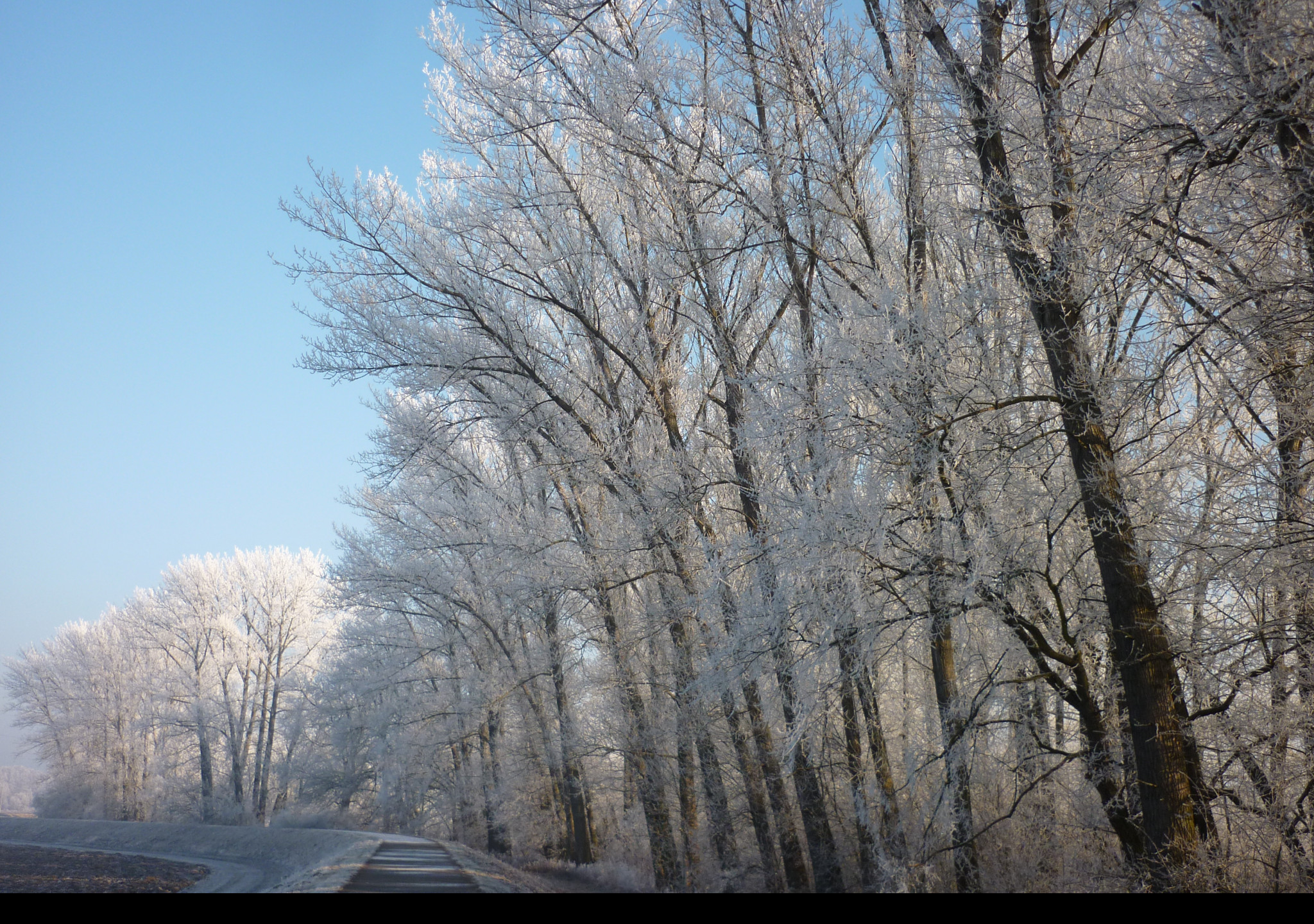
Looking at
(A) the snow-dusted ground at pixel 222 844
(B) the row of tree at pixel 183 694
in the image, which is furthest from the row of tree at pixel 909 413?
(B) the row of tree at pixel 183 694

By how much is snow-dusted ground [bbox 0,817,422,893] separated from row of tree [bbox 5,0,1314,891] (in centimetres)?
951

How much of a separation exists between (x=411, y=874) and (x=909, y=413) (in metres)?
11.2

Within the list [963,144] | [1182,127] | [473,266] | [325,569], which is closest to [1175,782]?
[1182,127]

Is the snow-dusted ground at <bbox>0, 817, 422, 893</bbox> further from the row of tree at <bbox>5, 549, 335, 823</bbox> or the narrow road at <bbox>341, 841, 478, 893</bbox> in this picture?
the row of tree at <bbox>5, 549, 335, 823</bbox>

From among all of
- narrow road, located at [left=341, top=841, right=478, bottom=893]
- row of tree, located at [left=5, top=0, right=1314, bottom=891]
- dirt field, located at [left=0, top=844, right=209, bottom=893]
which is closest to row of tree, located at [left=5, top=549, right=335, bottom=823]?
dirt field, located at [left=0, top=844, right=209, bottom=893]

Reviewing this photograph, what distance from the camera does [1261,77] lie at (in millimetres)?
4203

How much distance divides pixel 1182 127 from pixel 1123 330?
301cm

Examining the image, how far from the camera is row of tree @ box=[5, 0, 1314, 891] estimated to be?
5.43 metres

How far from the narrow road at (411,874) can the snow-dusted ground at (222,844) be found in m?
0.78

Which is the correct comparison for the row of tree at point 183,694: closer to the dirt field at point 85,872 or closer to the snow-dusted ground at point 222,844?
the snow-dusted ground at point 222,844

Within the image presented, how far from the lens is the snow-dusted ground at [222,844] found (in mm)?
20000

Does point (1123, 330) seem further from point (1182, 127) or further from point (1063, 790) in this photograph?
point (1063, 790)

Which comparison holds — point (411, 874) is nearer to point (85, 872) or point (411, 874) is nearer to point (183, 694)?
point (85, 872)

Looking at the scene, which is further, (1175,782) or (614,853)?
(614,853)
